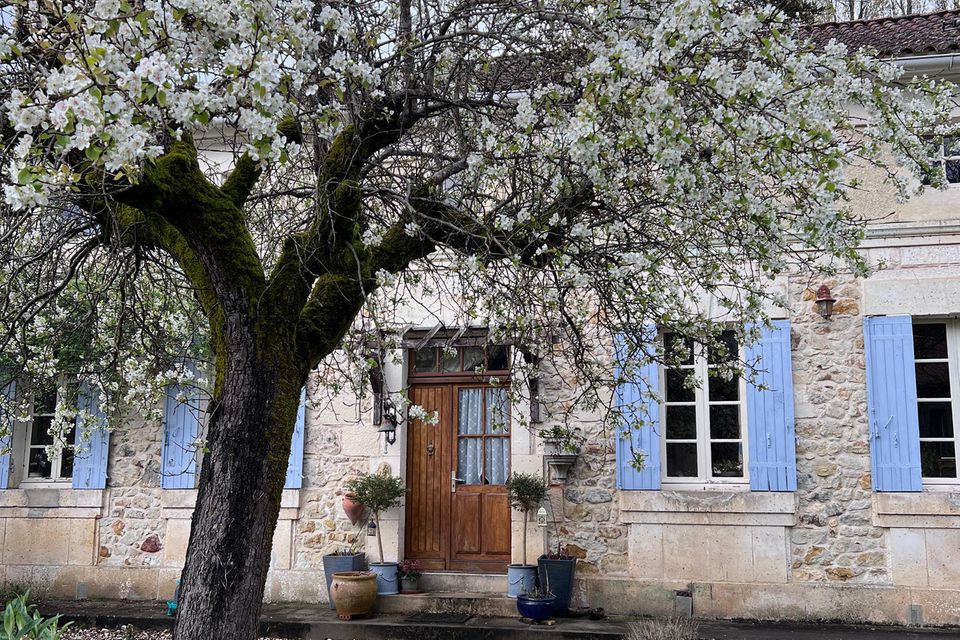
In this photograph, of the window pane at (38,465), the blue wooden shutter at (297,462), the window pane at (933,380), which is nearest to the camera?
the window pane at (933,380)

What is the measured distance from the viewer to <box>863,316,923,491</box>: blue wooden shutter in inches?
281

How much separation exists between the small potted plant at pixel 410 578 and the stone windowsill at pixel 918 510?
3903mm

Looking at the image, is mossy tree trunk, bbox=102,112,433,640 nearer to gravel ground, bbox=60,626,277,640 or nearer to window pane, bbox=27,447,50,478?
gravel ground, bbox=60,626,277,640

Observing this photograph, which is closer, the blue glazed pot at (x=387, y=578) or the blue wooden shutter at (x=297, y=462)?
the blue glazed pot at (x=387, y=578)

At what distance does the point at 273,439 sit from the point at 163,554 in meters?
5.17

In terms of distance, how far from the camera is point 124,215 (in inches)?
187

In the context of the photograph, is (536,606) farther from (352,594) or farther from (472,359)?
(472,359)

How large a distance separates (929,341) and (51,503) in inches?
328

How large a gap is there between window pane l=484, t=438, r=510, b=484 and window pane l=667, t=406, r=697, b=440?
152 cm

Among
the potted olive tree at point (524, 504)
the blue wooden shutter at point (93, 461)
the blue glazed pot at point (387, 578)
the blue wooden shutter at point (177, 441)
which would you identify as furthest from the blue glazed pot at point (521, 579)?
Result: the blue wooden shutter at point (93, 461)

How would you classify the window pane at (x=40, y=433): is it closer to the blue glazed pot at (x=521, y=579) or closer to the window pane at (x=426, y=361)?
the window pane at (x=426, y=361)

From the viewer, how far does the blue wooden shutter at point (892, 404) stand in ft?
23.4

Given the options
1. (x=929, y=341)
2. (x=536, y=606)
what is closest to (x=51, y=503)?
(x=536, y=606)

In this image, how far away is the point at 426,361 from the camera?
28.6 ft
